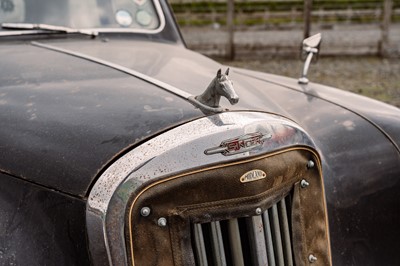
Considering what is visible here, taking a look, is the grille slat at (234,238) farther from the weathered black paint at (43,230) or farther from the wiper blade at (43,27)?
the wiper blade at (43,27)

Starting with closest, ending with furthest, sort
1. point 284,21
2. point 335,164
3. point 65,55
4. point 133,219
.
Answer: point 133,219, point 335,164, point 65,55, point 284,21

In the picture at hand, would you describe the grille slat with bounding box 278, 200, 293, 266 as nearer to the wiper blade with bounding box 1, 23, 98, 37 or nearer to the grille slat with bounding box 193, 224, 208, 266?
the grille slat with bounding box 193, 224, 208, 266

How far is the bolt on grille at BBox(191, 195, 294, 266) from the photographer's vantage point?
1.77 m

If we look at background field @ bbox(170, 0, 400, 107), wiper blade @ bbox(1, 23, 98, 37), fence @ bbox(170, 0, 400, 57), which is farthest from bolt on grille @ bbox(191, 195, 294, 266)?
fence @ bbox(170, 0, 400, 57)

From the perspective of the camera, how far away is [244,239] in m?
1.85

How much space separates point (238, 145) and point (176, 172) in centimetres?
19

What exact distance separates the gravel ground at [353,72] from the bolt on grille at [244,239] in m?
5.73

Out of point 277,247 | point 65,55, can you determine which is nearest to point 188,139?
point 277,247

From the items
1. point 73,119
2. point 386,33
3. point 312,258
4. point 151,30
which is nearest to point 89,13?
Result: point 151,30

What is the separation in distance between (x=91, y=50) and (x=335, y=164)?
1031mm

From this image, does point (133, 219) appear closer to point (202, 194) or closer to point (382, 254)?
point (202, 194)

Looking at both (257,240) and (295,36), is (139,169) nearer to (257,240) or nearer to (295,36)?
(257,240)

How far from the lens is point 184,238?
1741 mm

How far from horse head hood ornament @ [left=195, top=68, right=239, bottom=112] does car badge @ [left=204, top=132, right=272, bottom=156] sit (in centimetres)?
10
